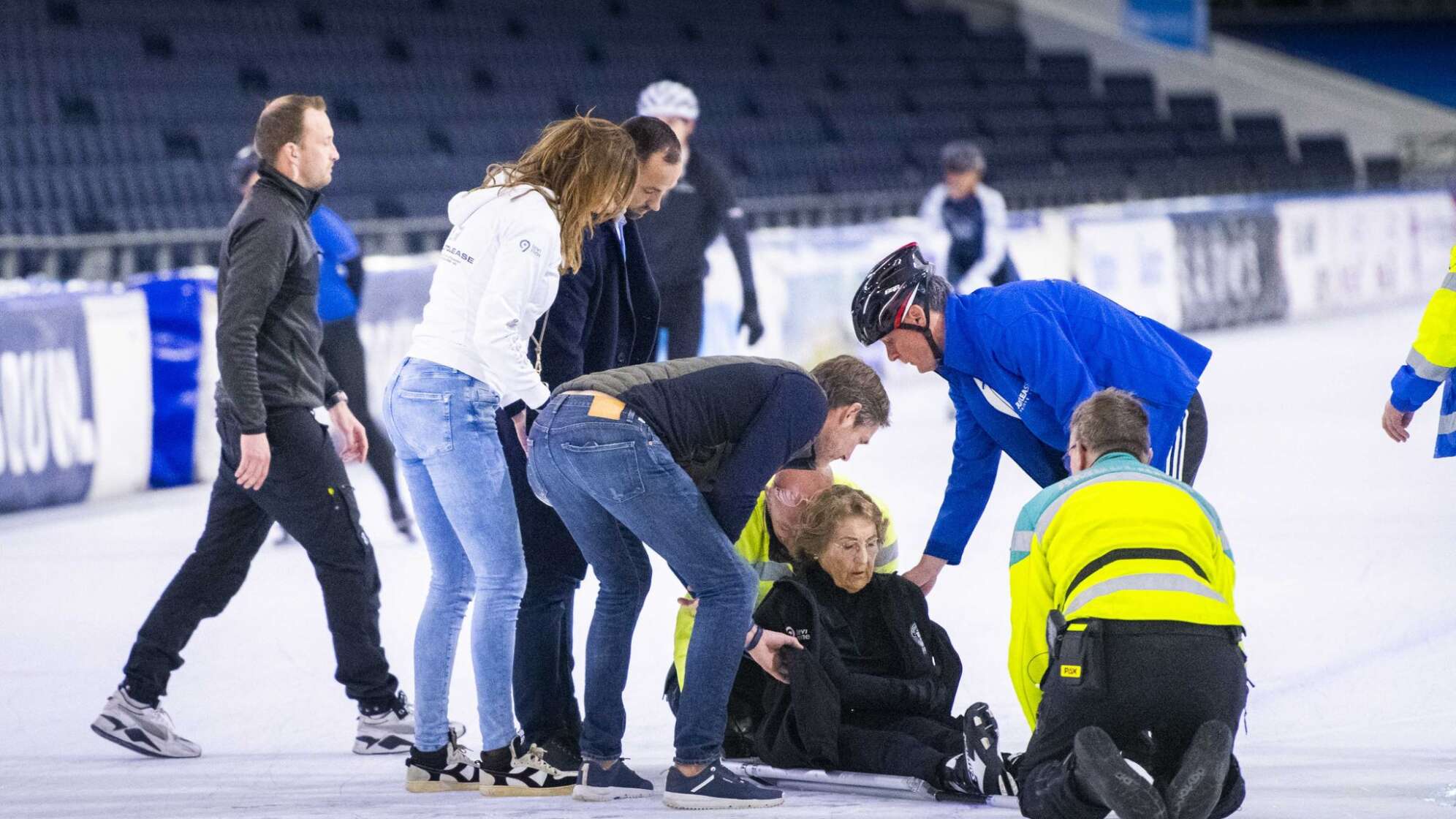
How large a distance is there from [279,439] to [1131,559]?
202 cm

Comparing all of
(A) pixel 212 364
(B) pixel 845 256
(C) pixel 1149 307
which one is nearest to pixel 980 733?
(A) pixel 212 364

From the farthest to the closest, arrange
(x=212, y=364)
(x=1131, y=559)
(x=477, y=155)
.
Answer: (x=477, y=155) → (x=212, y=364) → (x=1131, y=559)

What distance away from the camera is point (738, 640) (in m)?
3.43

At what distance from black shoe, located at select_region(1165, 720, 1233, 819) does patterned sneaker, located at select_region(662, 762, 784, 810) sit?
88cm

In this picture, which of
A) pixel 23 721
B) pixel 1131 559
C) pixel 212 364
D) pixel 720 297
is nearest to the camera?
pixel 1131 559

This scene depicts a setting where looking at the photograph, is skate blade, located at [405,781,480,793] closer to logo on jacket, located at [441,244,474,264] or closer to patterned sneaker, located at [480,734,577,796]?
patterned sneaker, located at [480,734,577,796]

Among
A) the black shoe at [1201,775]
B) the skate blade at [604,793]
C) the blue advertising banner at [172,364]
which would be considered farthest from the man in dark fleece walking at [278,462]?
the blue advertising banner at [172,364]

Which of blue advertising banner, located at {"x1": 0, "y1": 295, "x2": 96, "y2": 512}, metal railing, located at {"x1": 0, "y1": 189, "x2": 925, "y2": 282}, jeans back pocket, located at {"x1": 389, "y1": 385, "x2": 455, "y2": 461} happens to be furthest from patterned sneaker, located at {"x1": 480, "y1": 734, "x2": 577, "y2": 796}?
metal railing, located at {"x1": 0, "y1": 189, "x2": 925, "y2": 282}

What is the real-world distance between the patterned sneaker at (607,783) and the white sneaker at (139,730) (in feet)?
3.64

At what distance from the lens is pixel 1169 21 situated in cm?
2848

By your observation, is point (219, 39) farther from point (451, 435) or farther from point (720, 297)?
point (451, 435)

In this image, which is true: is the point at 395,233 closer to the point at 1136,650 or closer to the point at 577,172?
the point at 577,172

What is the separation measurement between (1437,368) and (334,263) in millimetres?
3905

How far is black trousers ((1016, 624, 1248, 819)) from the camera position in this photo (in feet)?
9.99
